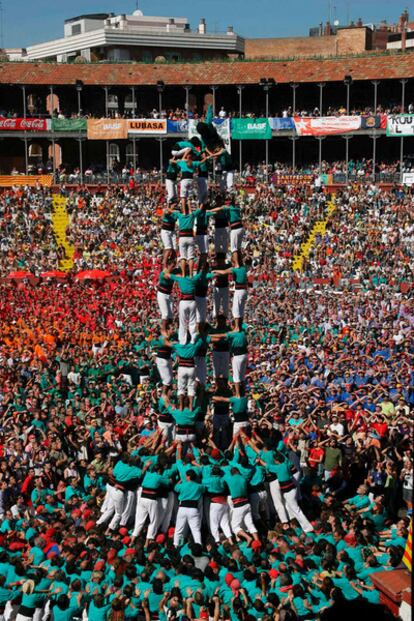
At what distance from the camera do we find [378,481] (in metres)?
15.1

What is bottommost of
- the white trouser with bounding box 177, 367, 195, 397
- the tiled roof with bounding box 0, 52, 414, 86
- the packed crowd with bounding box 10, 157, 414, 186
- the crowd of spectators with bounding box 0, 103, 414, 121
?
the white trouser with bounding box 177, 367, 195, 397

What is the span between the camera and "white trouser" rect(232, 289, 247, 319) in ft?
52.3

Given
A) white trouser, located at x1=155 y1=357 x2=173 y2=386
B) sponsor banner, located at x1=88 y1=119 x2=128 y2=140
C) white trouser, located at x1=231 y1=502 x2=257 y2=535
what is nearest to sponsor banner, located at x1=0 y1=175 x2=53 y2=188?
sponsor banner, located at x1=88 y1=119 x2=128 y2=140

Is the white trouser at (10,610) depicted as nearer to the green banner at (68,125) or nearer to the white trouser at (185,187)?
the white trouser at (185,187)

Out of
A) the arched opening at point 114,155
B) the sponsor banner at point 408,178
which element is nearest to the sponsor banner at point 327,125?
the sponsor banner at point 408,178

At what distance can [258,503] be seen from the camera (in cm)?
1397

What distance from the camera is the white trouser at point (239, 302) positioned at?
15.9m

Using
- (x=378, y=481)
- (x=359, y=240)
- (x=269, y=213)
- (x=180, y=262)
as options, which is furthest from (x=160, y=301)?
(x=269, y=213)

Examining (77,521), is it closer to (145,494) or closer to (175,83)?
(145,494)

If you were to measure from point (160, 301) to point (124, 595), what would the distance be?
232 inches

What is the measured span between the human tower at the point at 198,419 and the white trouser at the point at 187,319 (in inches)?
0.6

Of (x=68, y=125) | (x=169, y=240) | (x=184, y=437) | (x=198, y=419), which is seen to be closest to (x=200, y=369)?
(x=198, y=419)

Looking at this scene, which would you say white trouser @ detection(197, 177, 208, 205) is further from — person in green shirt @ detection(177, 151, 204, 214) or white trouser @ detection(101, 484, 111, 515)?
white trouser @ detection(101, 484, 111, 515)

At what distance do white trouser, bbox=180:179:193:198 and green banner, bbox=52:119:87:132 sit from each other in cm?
3611
